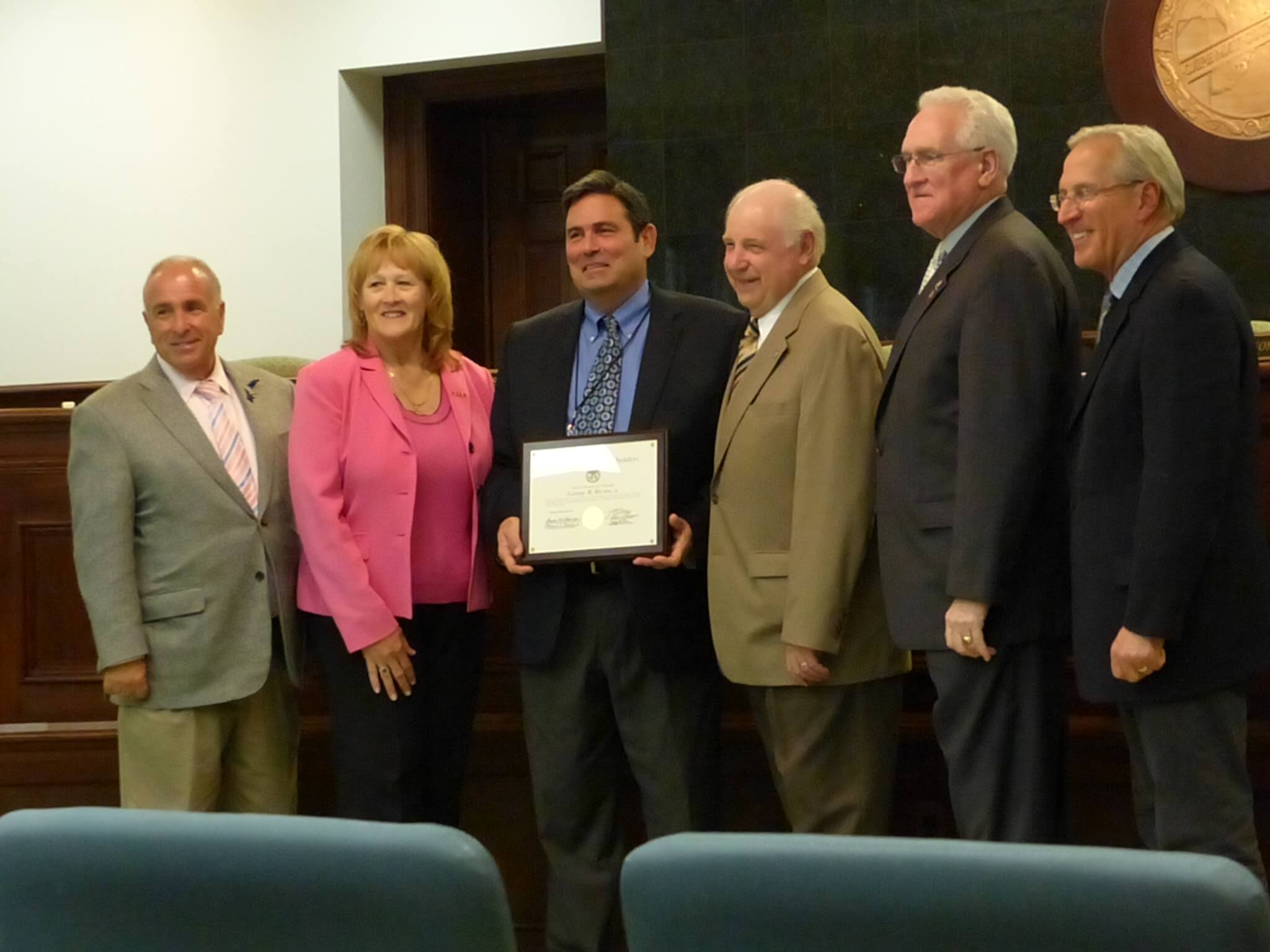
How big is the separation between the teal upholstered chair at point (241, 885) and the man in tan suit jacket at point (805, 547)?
1573mm

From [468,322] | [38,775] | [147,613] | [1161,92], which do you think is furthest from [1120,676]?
[468,322]

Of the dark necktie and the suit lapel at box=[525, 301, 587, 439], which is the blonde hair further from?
the dark necktie

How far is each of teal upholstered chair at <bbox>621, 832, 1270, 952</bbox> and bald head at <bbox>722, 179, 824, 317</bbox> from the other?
74.1 inches

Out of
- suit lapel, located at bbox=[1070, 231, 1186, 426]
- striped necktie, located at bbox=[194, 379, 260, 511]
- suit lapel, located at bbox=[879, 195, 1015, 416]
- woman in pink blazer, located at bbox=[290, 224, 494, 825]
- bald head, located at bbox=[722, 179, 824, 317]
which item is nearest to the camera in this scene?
suit lapel, located at bbox=[1070, 231, 1186, 426]

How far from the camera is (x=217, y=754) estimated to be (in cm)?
305

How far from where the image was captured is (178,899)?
1.18m

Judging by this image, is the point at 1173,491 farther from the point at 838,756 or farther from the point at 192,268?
the point at 192,268

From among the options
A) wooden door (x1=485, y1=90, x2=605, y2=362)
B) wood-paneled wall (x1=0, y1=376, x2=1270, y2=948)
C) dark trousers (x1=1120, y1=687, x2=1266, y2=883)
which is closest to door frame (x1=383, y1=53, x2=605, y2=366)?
wooden door (x1=485, y1=90, x2=605, y2=362)

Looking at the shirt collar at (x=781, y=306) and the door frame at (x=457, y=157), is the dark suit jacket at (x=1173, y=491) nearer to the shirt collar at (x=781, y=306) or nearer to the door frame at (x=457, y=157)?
the shirt collar at (x=781, y=306)

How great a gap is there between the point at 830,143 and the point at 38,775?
11.5ft

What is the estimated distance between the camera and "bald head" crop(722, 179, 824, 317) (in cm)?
285

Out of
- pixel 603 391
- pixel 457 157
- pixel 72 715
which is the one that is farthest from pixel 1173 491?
pixel 457 157

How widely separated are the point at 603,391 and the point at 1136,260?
108 cm

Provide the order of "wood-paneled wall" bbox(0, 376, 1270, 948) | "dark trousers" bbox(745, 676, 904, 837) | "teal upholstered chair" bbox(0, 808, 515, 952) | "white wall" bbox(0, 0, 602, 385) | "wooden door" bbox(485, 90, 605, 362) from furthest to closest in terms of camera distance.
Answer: "wooden door" bbox(485, 90, 605, 362) < "white wall" bbox(0, 0, 602, 385) < "wood-paneled wall" bbox(0, 376, 1270, 948) < "dark trousers" bbox(745, 676, 904, 837) < "teal upholstered chair" bbox(0, 808, 515, 952)
